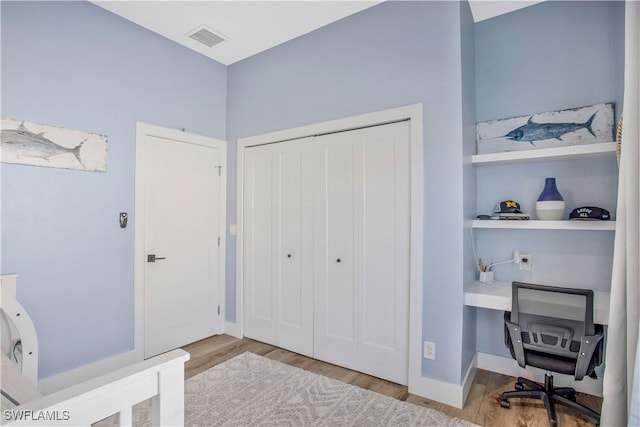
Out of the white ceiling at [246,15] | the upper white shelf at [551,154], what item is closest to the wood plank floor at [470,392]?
the upper white shelf at [551,154]

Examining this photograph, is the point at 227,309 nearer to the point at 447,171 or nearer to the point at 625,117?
the point at 447,171

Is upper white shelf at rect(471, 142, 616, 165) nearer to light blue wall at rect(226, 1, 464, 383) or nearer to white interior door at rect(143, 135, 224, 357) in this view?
light blue wall at rect(226, 1, 464, 383)

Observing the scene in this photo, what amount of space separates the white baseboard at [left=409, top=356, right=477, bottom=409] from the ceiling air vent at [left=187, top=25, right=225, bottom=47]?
331 centimetres

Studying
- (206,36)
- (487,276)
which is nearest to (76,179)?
(206,36)

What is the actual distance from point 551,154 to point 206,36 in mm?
2979

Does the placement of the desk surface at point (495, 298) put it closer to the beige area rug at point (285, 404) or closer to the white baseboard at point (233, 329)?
the beige area rug at point (285, 404)

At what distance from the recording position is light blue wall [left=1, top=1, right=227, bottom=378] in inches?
87.0

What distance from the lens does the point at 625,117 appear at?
1.36 meters

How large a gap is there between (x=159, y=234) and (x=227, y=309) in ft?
3.64

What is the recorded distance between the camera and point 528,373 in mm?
2525

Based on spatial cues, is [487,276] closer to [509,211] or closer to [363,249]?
[509,211]

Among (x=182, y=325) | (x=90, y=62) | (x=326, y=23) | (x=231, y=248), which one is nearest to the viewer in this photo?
(x=90, y=62)

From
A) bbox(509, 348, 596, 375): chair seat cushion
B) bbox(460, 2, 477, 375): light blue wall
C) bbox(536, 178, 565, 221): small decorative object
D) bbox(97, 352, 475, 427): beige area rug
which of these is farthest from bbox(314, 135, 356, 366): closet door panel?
bbox(536, 178, 565, 221): small decorative object

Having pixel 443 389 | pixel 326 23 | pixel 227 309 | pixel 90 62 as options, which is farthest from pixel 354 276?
pixel 90 62
